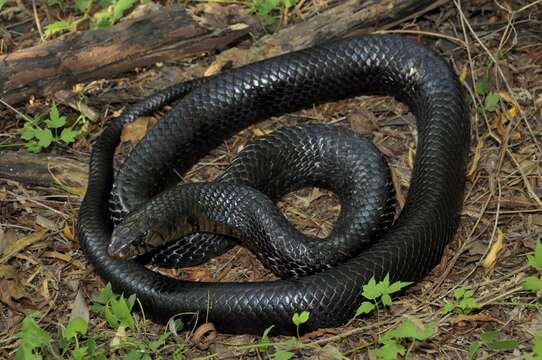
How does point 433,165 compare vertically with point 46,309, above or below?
above

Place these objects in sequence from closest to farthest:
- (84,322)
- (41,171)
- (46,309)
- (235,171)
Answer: (84,322) < (46,309) < (235,171) < (41,171)

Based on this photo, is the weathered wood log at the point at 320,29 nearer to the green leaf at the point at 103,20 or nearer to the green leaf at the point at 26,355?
the green leaf at the point at 103,20

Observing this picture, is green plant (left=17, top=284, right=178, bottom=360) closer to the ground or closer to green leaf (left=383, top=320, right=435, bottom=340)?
the ground

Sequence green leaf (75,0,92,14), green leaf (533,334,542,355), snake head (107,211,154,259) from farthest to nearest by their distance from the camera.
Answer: green leaf (75,0,92,14) < snake head (107,211,154,259) < green leaf (533,334,542,355)

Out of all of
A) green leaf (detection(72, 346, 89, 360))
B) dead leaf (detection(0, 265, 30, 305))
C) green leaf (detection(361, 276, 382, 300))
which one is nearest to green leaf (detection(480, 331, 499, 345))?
green leaf (detection(361, 276, 382, 300))

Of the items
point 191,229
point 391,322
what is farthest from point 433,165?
point 191,229

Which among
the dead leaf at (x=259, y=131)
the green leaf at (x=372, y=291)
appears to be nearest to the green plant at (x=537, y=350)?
the green leaf at (x=372, y=291)

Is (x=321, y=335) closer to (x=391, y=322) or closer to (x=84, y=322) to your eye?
(x=391, y=322)
